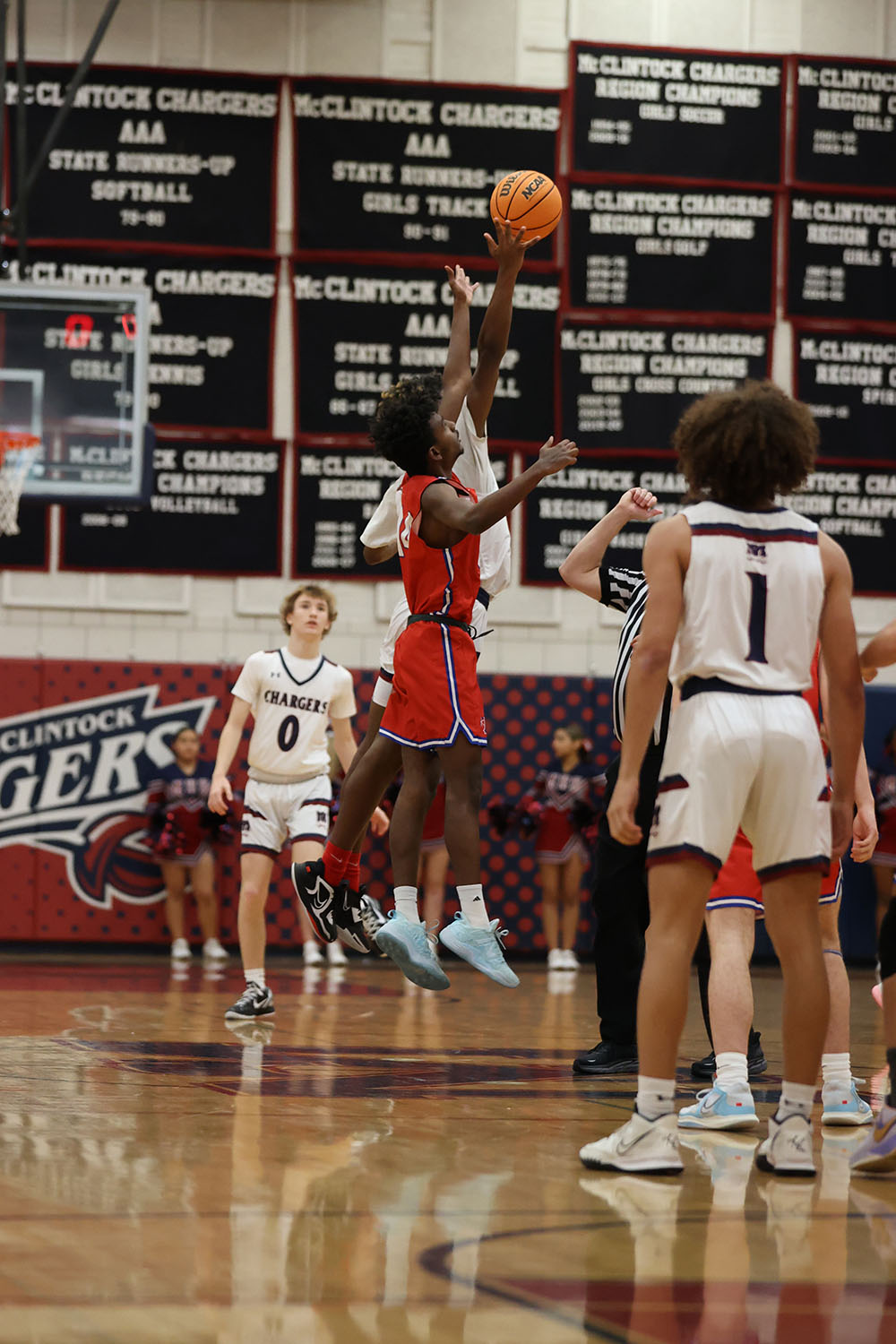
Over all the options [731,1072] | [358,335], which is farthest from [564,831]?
[731,1072]

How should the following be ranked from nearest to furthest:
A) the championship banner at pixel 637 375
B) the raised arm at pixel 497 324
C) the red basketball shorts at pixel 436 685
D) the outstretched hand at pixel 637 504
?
the outstretched hand at pixel 637 504, the red basketball shorts at pixel 436 685, the raised arm at pixel 497 324, the championship banner at pixel 637 375

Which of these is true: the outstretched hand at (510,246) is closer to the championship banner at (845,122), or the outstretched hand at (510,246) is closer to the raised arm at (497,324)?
the raised arm at (497,324)

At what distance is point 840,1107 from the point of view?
5.22 meters

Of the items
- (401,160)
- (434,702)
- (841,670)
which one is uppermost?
(401,160)

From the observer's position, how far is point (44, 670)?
45.5ft

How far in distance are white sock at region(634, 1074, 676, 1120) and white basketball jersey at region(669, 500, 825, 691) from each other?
0.98 metres

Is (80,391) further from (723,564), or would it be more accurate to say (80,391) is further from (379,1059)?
(723,564)

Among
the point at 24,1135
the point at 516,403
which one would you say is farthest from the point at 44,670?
the point at 24,1135

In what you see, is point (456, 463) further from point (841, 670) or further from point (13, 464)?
point (13, 464)

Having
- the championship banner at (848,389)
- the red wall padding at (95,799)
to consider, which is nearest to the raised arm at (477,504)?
the red wall padding at (95,799)

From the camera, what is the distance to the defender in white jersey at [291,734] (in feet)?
27.5

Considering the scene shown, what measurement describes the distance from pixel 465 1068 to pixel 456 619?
1.72m

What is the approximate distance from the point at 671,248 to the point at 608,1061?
9.97 metres

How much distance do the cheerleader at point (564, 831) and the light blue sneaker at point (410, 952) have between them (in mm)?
7687
